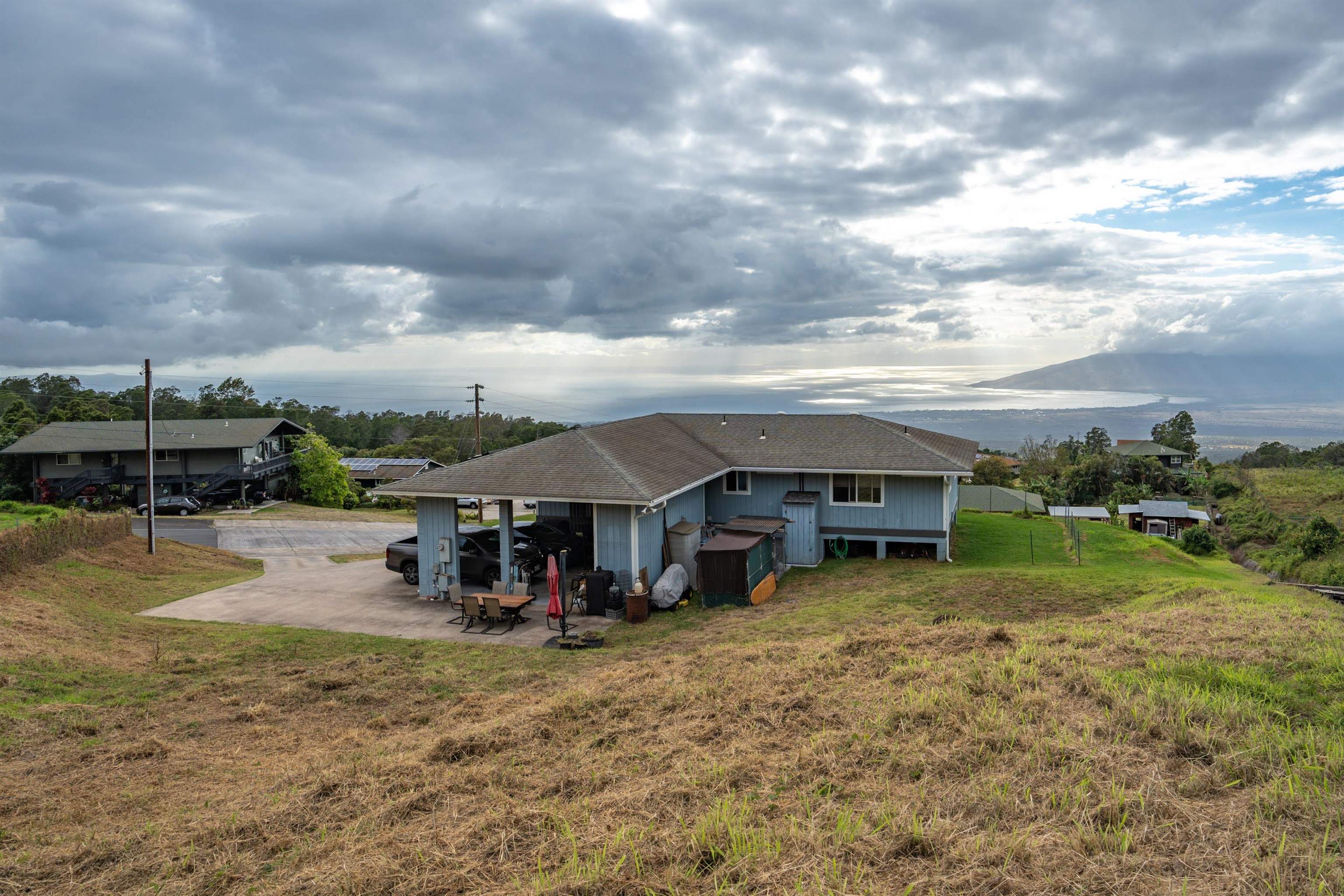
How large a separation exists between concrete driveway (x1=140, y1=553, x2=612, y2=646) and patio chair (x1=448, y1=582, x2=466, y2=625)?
136mm

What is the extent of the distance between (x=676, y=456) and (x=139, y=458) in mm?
41614

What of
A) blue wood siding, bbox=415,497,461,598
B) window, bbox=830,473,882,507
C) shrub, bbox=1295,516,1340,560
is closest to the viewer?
blue wood siding, bbox=415,497,461,598

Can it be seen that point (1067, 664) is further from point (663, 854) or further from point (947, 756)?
point (663, 854)

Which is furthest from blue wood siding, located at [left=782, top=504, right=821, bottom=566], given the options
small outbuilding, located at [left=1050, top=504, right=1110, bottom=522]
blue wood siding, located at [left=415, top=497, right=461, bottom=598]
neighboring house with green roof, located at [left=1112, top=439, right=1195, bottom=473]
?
neighboring house with green roof, located at [left=1112, top=439, right=1195, bottom=473]

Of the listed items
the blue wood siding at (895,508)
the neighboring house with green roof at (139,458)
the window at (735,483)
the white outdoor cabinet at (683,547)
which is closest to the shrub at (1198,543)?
the blue wood siding at (895,508)

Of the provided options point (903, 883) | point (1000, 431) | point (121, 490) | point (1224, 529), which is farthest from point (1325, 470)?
point (1000, 431)

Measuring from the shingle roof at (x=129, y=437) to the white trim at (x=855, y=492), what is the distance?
40544mm

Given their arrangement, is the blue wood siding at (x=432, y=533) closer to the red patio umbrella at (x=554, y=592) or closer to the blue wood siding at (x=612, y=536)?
the blue wood siding at (x=612, y=536)

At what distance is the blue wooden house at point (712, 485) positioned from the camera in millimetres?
15648

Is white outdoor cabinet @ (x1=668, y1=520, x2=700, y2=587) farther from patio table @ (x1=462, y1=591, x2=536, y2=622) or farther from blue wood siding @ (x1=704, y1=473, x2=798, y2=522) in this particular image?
blue wood siding @ (x1=704, y1=473, x2=798, y2=522)

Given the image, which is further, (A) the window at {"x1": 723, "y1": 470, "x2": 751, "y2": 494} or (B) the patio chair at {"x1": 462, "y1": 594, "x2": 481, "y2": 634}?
(A) the window at {"x1": 723, "y1": 470, "x2": 751, "y2": 494}

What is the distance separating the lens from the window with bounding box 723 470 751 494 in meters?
21.5

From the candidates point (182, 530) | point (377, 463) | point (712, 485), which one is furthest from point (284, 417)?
point (712, 485)

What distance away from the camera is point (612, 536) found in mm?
15469
